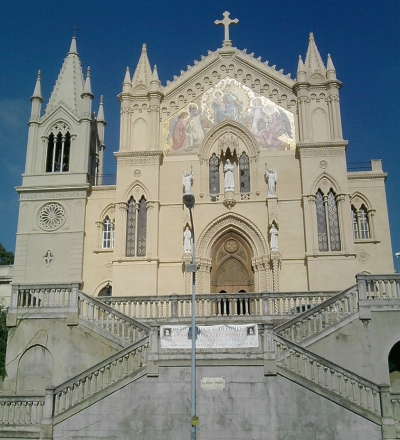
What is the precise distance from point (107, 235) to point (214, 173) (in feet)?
21.7

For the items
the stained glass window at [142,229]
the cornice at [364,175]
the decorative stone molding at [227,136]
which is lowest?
the stained glass window at [142,229]

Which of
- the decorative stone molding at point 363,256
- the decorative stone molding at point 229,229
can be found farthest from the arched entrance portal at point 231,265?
the decorative stone molding at point 363,256

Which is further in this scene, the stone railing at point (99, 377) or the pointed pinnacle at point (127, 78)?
the pointed pinnacle at point (127, 78)

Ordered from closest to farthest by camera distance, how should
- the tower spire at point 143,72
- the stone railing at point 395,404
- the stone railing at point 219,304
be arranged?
1. the stone railing at point 395,404
2. the stone railing at point 219,304
3. the tower spire at point 143,72

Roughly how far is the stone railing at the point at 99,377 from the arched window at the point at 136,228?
37.9ft

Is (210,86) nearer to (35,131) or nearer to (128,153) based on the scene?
(128,153)

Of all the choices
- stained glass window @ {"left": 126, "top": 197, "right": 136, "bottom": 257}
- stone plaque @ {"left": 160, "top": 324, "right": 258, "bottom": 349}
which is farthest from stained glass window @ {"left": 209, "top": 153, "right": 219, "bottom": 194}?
stone plaque @ {"left": 160, "top": 324, "right": 258, "bottom": 349}

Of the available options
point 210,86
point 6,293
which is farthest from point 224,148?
point 6,293

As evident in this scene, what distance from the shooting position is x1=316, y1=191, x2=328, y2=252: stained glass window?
2756 centimetres

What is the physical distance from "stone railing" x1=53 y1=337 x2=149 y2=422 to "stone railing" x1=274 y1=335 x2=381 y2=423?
4191 mm

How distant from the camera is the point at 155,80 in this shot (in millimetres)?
31391

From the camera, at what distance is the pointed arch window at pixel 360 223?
1150 inches

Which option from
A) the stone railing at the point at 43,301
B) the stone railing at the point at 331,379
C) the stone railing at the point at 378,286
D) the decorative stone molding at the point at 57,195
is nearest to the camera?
the stone railing at the point at 331,379

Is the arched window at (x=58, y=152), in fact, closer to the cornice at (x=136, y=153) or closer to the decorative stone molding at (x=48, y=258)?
the cornice at (x=136, y=153)
